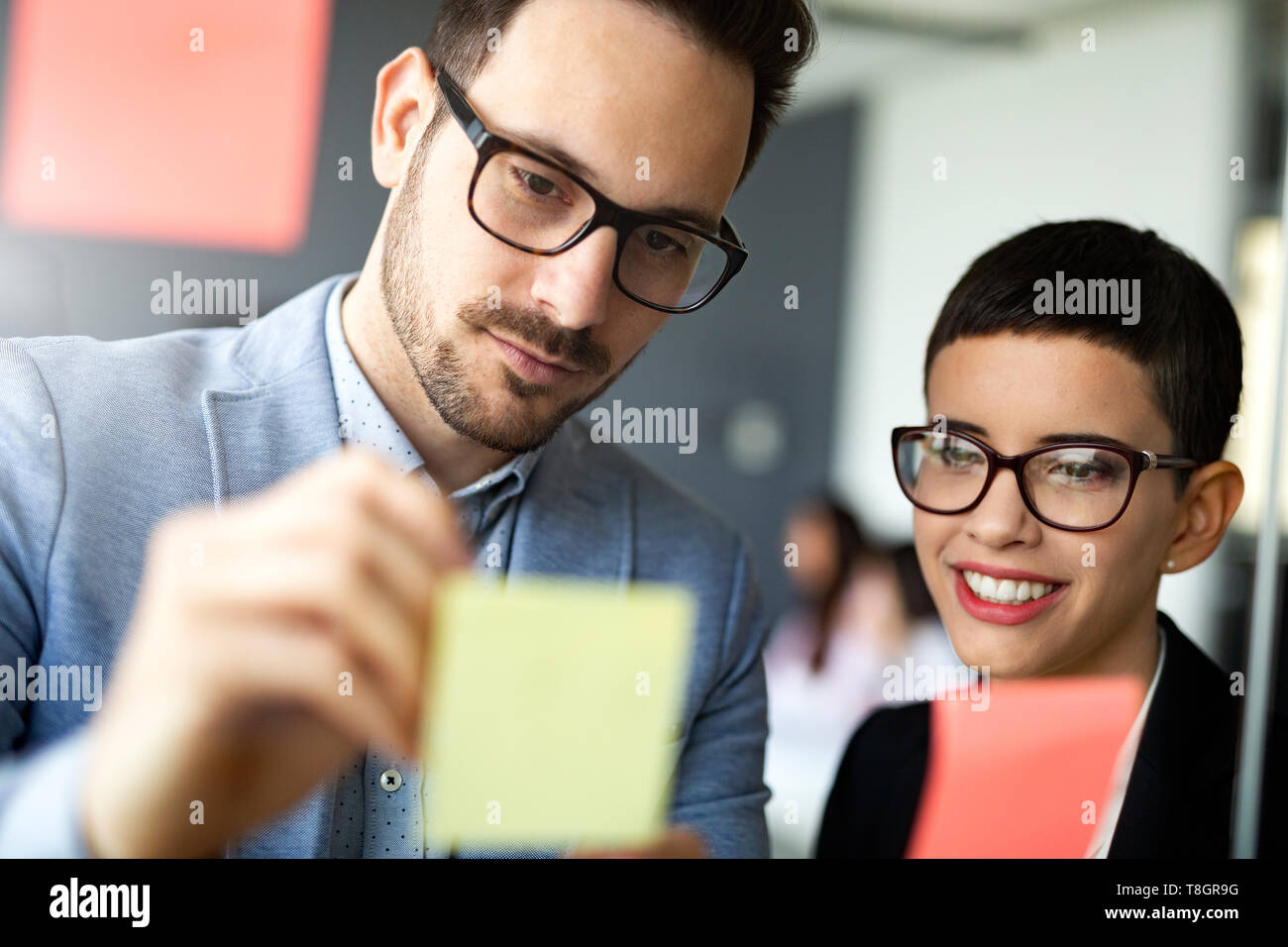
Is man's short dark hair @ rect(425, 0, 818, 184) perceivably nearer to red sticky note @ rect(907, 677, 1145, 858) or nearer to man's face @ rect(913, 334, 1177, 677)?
man's face @ rect(913, 334, 1177, 677)

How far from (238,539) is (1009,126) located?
1.21m

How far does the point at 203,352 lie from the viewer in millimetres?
805

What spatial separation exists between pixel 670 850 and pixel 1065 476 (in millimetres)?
493

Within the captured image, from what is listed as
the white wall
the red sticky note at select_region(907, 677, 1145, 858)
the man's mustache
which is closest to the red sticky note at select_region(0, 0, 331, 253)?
the man's mustache

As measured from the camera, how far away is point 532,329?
0.84 meters

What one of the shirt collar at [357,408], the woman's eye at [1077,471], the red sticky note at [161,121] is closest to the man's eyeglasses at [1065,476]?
the woman's eye at [1077,471]

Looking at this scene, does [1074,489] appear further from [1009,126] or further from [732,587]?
[1009,126]

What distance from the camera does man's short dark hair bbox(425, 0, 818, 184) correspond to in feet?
2.72

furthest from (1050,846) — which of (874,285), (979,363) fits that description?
(874,285)

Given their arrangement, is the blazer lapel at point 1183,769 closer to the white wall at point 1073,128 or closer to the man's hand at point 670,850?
the white wall at point 1073,128

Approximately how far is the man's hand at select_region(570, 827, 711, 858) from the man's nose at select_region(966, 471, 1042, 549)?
1.28ft

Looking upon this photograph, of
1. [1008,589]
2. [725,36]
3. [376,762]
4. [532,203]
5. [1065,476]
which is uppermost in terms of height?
[725,36]

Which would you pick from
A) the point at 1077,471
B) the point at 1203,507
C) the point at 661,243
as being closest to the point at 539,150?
the point at 661,243

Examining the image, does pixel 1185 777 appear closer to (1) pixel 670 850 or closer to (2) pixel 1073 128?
(1) pixel 670 850
